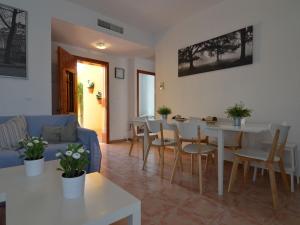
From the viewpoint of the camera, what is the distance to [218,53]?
3309 millimetres

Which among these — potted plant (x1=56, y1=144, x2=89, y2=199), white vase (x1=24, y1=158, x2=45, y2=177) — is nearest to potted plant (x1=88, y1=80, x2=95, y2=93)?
white vase (x1=24, y1=158, x2=45, y2=177)

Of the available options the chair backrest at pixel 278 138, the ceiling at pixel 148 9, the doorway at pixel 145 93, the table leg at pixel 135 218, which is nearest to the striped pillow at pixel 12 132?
the table leg at pixel 135 218

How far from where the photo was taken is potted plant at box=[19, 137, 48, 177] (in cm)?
135

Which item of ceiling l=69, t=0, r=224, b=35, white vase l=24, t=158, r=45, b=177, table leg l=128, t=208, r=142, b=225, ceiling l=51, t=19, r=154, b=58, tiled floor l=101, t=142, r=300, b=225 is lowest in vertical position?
tiled floor l=101, t=142, r=300, b=225

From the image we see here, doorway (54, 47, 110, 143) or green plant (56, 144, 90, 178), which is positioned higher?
doorway (54, 47, 110, 143)

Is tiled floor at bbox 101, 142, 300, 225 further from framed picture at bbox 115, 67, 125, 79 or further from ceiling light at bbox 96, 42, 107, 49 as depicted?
framed picture at bbox 115, 67, 125, 79

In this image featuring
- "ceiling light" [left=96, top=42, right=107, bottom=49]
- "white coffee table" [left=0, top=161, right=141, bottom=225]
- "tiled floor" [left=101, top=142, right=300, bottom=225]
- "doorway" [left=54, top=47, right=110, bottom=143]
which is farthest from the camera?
"ceiling light" [left=96, top=42, right=107, bottom=49]

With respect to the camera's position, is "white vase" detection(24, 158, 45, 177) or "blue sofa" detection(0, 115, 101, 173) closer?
"white vase" detection(24, 158, 45, 177)

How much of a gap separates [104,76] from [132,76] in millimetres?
822

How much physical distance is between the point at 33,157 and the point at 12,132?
1.23 meters

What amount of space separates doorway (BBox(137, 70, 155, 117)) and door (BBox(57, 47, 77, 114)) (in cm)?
201

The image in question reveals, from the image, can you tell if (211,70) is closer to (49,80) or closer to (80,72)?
(49,80)

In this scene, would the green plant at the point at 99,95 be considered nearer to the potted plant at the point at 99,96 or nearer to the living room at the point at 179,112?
the potted plant at the point at 99,96

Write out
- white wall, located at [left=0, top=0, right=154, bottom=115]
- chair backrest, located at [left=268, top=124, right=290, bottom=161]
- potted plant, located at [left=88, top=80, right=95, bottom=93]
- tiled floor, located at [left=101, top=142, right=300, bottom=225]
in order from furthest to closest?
potted plant, located at [left=88, top=80, right=95, bottom=93], white wall, located at [left=0, top=0, right=154, bottom=115], chair backrest, located at [left=268, top=124, right=290, bottom=161], tiled floor, located at [left=101, top=142, right=300, bottom=225]
